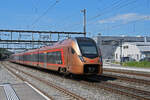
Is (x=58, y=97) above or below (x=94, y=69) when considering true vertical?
below

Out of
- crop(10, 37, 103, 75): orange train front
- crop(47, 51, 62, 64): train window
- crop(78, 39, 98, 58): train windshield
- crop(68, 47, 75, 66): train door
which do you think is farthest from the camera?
crop(47, 51, 62, 64): train window

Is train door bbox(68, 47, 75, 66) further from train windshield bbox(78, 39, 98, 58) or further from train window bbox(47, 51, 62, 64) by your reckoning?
train window bbox(47, 51, 62, 64)

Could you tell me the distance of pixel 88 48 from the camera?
16.4 metres

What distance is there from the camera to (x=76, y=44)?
1642 cm

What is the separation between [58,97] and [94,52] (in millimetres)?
6492

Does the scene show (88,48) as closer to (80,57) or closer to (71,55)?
(80,57)

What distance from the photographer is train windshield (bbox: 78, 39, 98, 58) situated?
15936 millimetres

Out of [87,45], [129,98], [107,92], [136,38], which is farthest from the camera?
[136,38]

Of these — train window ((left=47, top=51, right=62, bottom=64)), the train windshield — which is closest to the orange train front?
the train windshield

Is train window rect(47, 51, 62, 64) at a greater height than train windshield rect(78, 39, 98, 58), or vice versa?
train windshield rect(78, 39, 98, 58)

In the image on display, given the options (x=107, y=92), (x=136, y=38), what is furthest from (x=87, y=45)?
(x=136, y=38)

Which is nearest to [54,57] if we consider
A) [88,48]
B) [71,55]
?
[71,55]

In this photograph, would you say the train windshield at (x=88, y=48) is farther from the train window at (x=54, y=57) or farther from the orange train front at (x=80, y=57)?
the train window at (x=54, y=57)

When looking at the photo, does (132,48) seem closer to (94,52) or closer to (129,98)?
(94,52)
